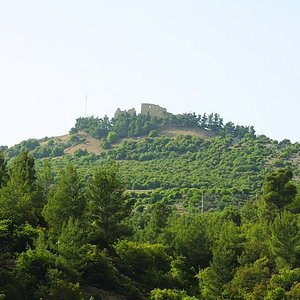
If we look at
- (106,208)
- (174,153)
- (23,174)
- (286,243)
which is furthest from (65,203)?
(174,153)

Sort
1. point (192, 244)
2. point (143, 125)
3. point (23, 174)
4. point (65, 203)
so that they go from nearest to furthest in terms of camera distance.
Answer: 1. point (65, 203)
2. point (23, 174)
3. point (192, 244)
4. point (143, 125)

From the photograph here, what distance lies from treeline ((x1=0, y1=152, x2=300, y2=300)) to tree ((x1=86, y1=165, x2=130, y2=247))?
0.08m

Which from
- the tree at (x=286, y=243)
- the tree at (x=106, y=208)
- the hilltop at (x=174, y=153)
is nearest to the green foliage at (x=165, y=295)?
the tree at (x=106, y=208)

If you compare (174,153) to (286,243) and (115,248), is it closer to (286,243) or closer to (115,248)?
(286,243)

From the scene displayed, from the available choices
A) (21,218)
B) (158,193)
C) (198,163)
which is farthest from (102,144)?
(21,218)

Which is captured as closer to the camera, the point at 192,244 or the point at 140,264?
the point at 140,264

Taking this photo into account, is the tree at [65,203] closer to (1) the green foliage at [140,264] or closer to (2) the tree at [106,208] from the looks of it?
(2) the tree at [106,208]

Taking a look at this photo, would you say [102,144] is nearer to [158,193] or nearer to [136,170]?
[136,170]

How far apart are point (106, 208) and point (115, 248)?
3.11 m

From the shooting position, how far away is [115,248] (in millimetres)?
37938

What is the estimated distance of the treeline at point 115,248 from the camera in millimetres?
29891

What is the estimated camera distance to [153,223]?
55062mm

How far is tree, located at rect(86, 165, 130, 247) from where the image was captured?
38.2m

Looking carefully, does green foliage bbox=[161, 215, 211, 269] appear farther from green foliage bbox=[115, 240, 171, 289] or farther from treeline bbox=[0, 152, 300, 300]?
green foliage bbox=[115, 240, 171, 289]
